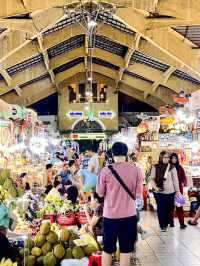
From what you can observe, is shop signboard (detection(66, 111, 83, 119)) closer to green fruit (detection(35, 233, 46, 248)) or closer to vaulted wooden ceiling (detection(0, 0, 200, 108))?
vaulted wooden ceiling (detection(0, 0, 200, 108))

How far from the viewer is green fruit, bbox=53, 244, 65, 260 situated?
5086 mm

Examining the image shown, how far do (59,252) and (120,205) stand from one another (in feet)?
2.83

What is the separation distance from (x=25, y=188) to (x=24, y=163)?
2513mm

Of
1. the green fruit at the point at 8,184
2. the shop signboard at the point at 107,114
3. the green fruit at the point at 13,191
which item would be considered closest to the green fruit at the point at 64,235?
the green fruit at the point at 13,191

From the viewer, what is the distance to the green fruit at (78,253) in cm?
513

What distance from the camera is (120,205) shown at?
15.5ft

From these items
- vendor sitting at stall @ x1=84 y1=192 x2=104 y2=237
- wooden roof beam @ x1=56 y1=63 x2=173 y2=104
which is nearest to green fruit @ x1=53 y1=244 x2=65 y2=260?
vendor sitting at stall @ x1=84 y1=192 x2=104 y2=237

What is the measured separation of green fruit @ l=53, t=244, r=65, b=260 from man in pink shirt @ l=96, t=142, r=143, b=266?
0.49 meters

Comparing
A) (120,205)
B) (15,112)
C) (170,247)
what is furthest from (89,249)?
(15,112)

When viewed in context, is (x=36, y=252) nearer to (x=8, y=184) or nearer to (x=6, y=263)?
(x=6, y=263)

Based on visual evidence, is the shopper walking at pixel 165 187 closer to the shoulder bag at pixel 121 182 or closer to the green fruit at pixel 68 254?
the green fruit at pixel 68 254

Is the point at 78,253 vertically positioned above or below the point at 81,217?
below

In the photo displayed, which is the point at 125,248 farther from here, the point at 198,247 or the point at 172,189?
the point at 172,189

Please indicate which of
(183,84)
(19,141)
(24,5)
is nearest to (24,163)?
(19,141)
